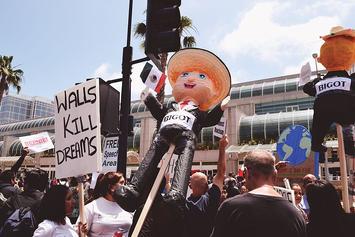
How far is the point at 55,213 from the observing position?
3.42 metres

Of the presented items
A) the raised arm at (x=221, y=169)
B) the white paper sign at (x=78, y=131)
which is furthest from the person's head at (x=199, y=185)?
the white paper sign at (x=78, y=131)

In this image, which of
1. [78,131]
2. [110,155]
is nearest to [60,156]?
[78,131]

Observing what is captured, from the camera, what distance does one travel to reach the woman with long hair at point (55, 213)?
3.31 meters

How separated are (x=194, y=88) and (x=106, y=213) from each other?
182 centimetres

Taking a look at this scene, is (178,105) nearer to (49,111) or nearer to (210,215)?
(210,215)

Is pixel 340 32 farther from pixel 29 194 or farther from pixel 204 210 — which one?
pixel 29 194

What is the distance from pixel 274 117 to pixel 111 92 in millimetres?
29220

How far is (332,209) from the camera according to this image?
289 cm

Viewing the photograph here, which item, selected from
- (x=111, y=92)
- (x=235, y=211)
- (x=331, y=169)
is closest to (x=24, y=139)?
(x=111, y=92)

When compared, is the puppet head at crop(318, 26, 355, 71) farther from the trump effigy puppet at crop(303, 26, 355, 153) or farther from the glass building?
the glass building

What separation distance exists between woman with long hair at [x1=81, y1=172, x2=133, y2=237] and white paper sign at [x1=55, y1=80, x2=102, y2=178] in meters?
0.35

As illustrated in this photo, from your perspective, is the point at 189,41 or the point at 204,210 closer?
the point at 204,210

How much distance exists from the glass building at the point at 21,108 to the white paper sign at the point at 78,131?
100375mm

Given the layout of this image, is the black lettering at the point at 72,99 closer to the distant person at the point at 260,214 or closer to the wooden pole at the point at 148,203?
the wooden pole at the point at 148,203
